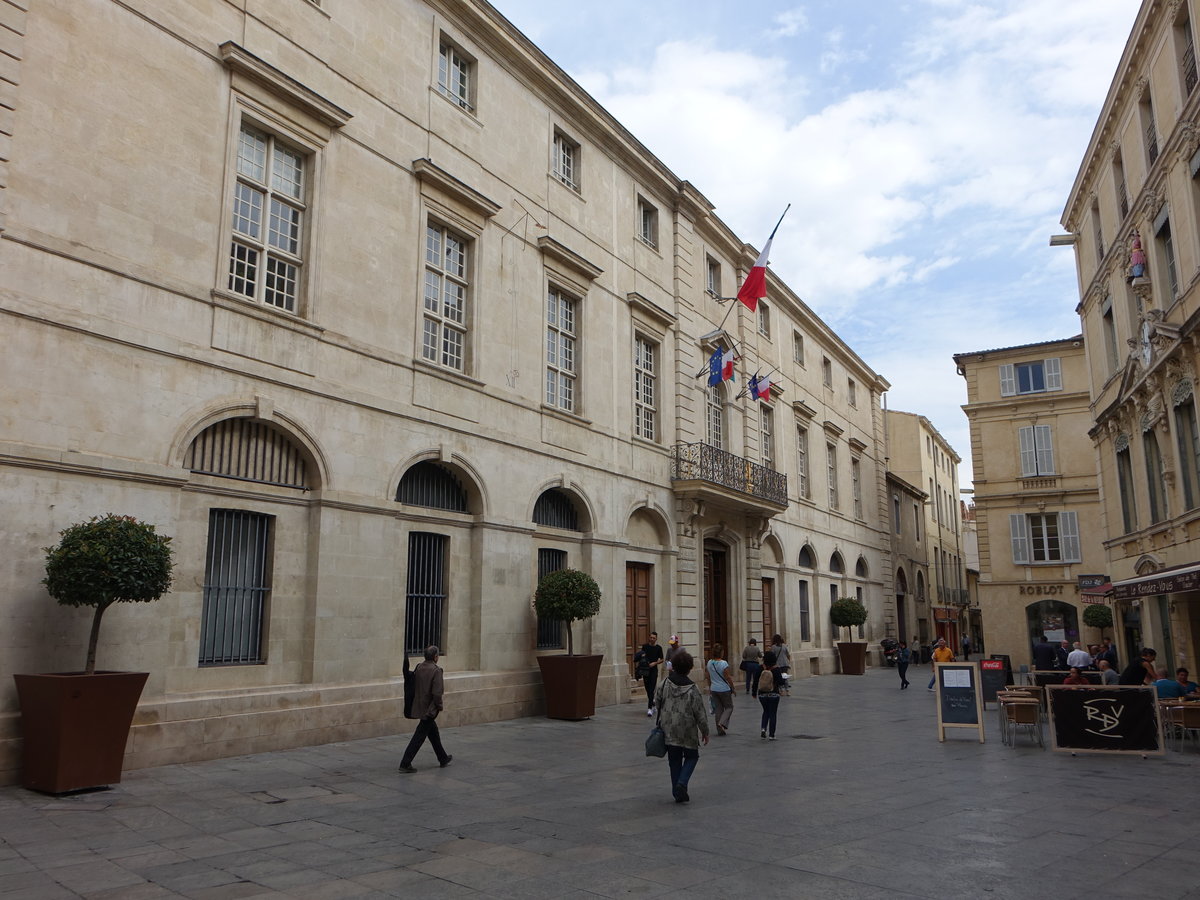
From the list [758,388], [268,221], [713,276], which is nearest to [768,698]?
[268,221]

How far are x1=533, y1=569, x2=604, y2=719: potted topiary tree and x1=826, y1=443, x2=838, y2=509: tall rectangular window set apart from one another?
809 inches

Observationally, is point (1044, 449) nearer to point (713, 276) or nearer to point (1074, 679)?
point (713, 276)

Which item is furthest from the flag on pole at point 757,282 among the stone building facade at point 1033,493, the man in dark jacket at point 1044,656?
the stone building facade at point 1033,493

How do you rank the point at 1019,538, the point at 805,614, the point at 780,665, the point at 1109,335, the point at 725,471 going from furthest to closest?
the point at 1019,538, the point at 805,614, the point at 1109,335, the point at 725,471, the point at 780,665

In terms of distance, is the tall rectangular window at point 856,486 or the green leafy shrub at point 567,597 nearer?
the green leafy shrub at point 567,597

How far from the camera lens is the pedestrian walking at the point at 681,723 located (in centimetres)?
875

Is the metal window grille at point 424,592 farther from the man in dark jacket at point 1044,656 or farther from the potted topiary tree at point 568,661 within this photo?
the man in dark jacket at point 1044,656

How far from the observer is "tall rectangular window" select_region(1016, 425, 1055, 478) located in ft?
124

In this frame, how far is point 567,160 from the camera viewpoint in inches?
809

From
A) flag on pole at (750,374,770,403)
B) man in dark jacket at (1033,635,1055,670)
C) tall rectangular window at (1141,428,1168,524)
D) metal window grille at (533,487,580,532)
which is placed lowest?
man in dark jacket at (1033,635,1055,670)

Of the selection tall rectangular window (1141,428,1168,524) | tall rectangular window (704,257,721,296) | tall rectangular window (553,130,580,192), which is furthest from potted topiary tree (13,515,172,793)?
tall rectangular window (1141,428,1168,524)

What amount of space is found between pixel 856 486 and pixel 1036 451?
748 centimetres

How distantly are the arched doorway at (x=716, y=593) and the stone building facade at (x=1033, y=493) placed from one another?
56.3ft

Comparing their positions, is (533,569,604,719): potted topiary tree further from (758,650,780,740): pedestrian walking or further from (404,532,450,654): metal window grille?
(758,650,780,740): pedestrian walking
